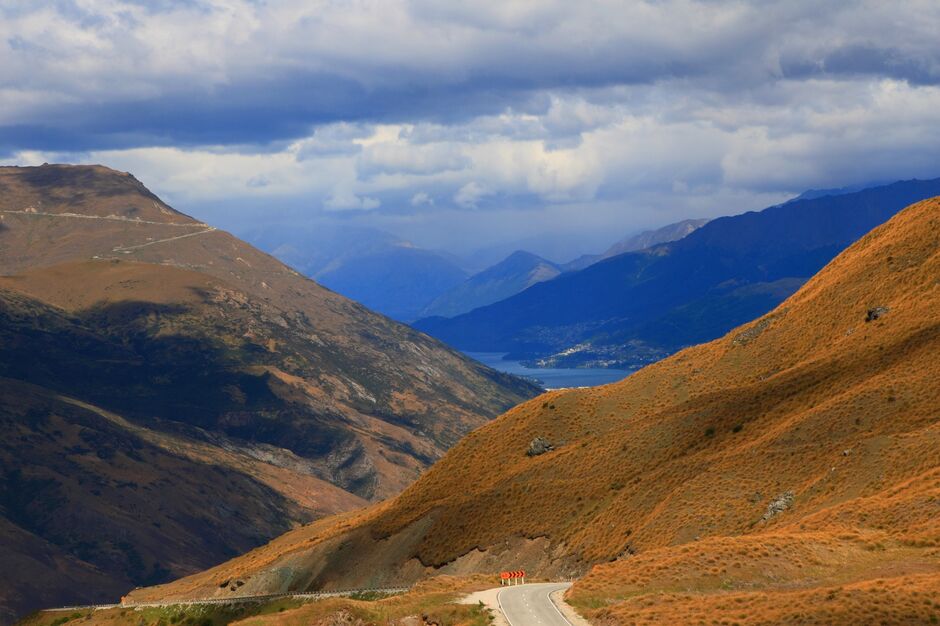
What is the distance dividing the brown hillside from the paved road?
7.64ft

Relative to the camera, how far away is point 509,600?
74.1 m

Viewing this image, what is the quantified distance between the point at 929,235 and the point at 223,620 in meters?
97.8

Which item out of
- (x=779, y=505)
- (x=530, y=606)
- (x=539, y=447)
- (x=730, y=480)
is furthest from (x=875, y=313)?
(x=530, y=606)

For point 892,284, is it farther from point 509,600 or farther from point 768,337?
point 509,600

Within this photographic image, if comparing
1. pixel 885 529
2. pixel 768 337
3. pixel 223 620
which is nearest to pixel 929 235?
pixel 768 337

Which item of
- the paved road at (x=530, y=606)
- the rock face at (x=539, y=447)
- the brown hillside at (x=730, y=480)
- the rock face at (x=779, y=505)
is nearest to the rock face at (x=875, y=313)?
the brown hillside at (x=730, y=480)

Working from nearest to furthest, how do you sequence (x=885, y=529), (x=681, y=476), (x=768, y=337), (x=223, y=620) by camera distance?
1. (x=885, y=529)
2. (x=223, y=620)
3. (x=681, y=476)
4. (x=768, y=337)

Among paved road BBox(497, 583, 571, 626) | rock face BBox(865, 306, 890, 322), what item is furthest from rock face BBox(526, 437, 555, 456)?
paved road BBox(497, 583, 571, 626)

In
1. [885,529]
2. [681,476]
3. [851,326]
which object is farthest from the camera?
[851,326]

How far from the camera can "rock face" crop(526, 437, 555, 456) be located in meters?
141

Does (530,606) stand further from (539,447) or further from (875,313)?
(875,313)

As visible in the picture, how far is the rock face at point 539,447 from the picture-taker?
14100 centimetres

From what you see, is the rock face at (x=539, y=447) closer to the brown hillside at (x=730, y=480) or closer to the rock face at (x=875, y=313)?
the brown hillside at (x=730, y=480)

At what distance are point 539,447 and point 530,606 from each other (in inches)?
2781
